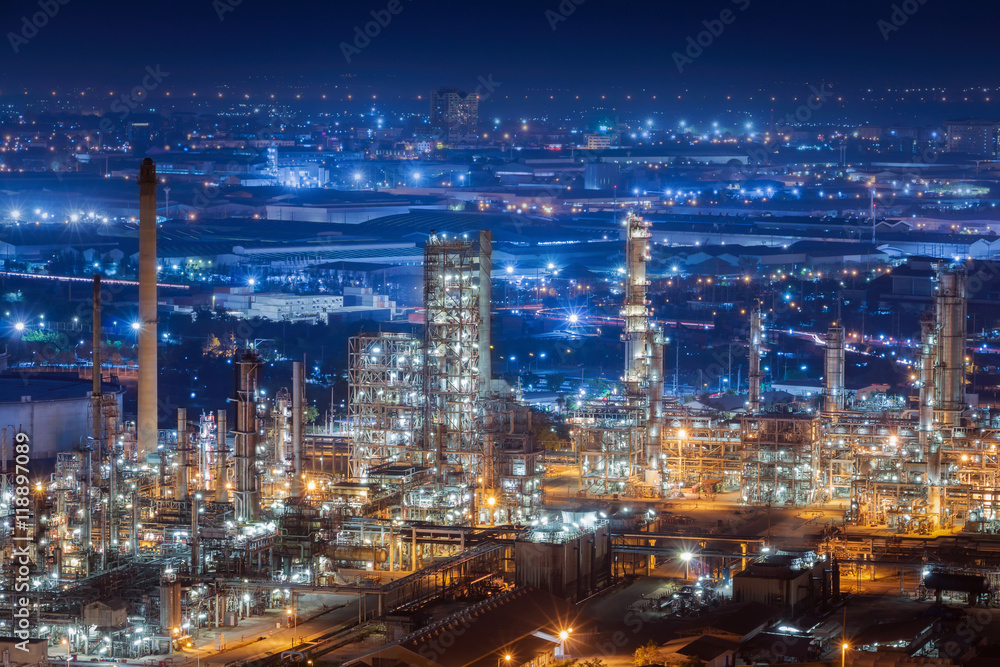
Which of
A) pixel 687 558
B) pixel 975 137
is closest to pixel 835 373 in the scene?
pixel 687 558

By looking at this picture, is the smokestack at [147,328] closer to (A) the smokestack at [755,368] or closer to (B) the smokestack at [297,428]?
(B) the smokestack at [297,428]

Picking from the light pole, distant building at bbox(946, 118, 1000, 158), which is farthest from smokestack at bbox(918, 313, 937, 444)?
distant building at bbox(946, 118, 1000, 158)

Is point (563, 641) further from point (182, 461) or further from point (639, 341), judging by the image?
point (639, 341)

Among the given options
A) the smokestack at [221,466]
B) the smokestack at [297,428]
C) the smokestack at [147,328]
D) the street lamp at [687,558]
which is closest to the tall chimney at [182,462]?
the smokestack at [221,466]

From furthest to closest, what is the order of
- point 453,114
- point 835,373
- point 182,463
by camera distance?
point 453,114 → point 835,373 → point 182,463

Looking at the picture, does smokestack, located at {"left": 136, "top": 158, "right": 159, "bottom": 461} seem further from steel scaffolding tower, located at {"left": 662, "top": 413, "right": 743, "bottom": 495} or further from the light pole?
the light pole

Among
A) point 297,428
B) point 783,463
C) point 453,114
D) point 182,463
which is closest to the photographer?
point 182,463

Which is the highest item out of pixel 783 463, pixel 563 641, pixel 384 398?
pixel 384 398
